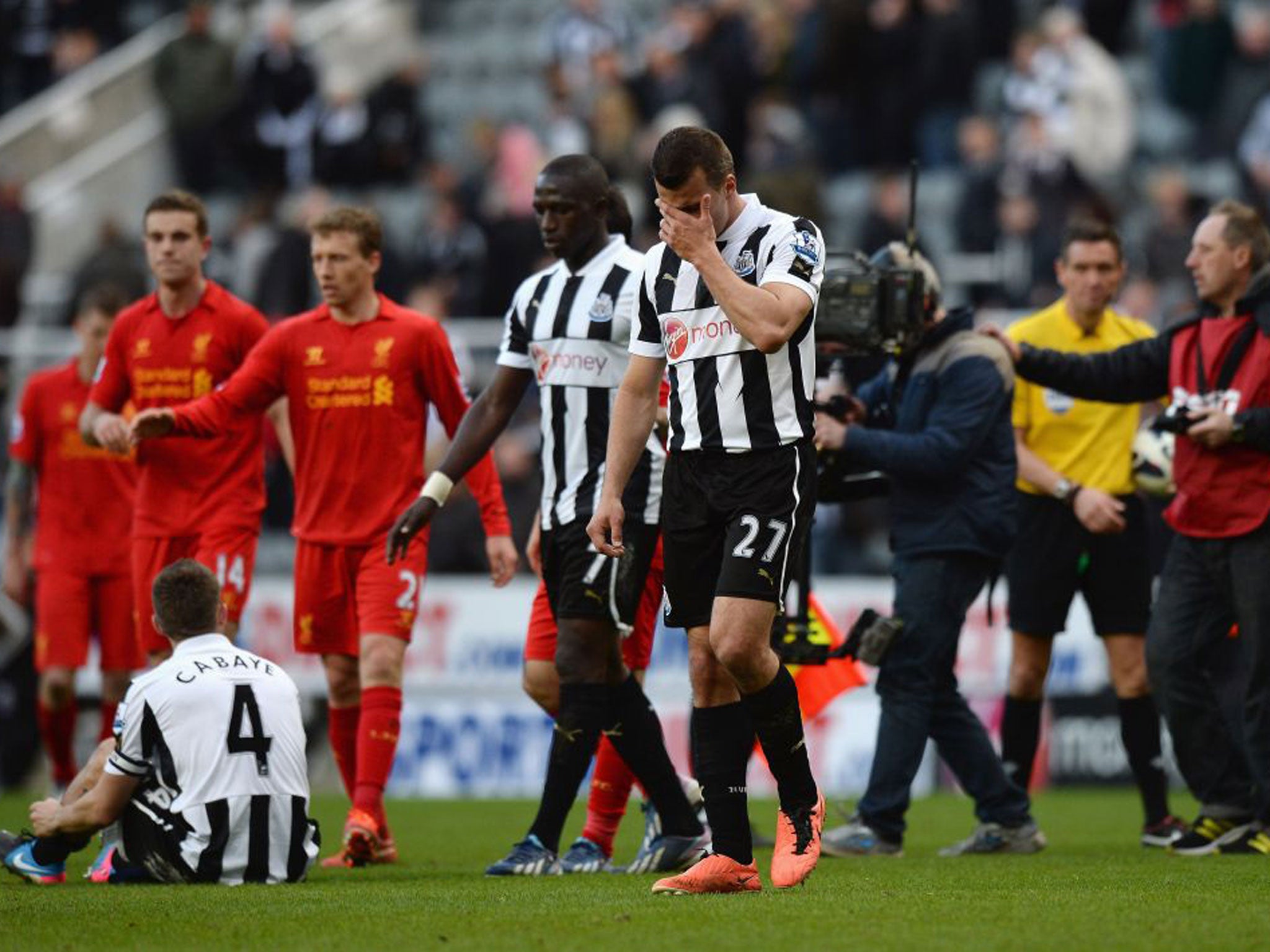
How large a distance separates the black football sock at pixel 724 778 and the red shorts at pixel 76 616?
550 centimetres

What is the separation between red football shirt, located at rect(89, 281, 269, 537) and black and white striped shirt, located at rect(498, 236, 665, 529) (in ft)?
5.84

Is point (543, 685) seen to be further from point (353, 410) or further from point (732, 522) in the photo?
point (732, 522)

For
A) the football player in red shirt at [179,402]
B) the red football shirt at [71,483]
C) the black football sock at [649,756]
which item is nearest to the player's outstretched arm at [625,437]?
the black football sock at [649,756]

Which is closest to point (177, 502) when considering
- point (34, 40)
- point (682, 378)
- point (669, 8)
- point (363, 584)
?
point (363, 584)

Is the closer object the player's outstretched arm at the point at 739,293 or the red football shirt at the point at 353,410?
the player's outstretched arm at the point at 739,293

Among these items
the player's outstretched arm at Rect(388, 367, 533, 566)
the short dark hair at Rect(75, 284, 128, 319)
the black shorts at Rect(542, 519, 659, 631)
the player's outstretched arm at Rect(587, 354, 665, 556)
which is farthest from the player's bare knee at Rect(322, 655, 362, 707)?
the short dark hair at Rect(75, 284, 128, 319)

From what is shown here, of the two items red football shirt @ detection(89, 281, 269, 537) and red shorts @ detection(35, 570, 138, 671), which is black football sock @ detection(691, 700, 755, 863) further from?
red shorts @ detection(35, 570, 138, 671)

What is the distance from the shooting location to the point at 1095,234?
10008mm

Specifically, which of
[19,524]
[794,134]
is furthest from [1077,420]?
[794,134]

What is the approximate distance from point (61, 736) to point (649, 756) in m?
5.01

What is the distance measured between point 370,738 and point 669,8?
1472 centimetres

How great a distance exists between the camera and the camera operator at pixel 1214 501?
8.89m

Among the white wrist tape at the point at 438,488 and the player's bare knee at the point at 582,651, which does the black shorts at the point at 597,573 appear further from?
the white wrist tape at the point at 438,488

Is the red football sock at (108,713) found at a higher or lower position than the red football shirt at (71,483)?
lower
